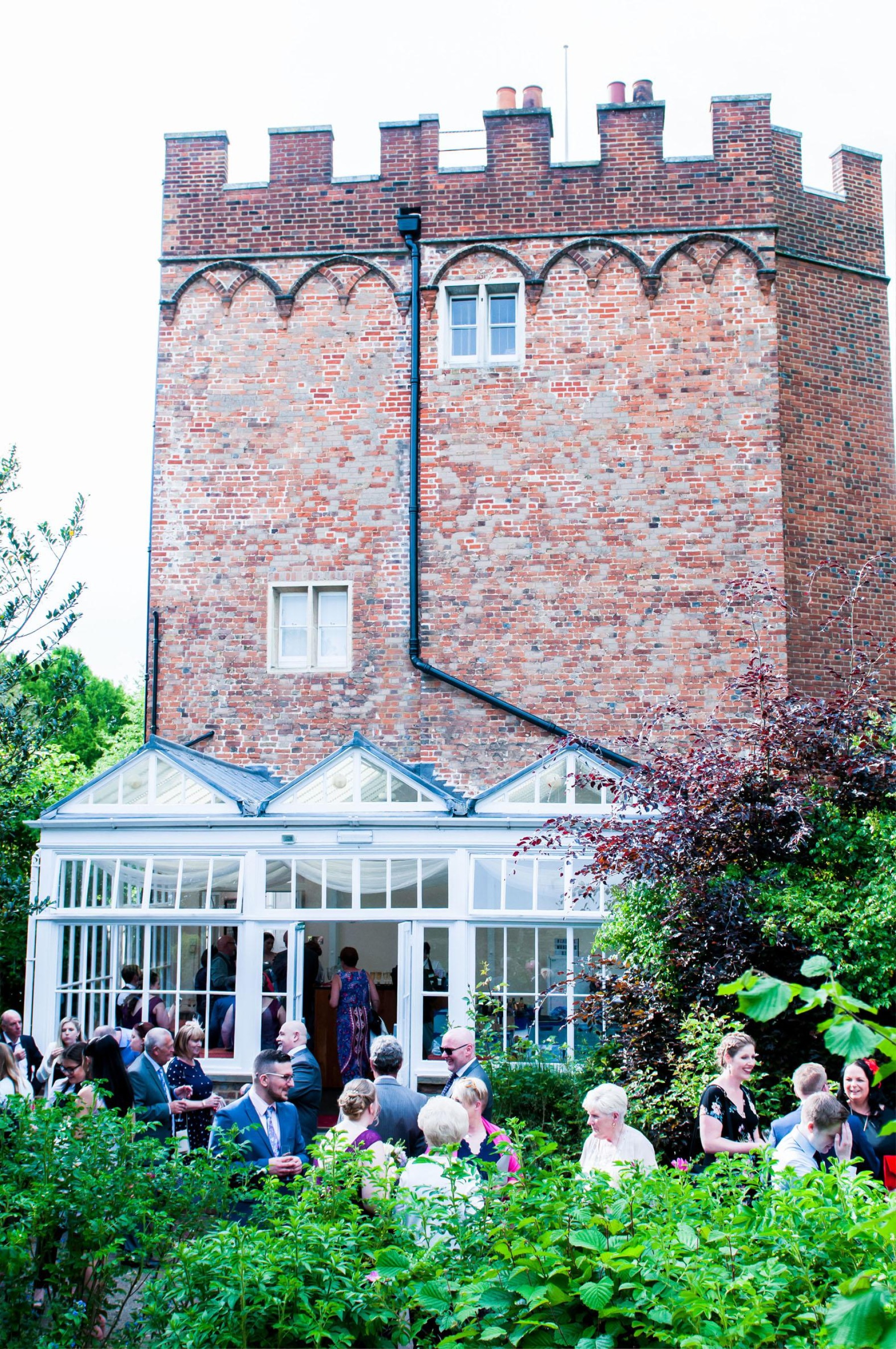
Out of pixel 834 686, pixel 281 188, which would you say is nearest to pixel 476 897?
pixel 834 686

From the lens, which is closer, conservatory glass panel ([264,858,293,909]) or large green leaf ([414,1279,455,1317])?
large green leaf ([414,1279,455,1317])

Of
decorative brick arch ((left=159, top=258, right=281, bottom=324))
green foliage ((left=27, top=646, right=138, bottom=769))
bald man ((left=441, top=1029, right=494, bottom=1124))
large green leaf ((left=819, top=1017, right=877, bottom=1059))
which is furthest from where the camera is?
green foliage ((left=27, top=646, right=138, bottom=769))

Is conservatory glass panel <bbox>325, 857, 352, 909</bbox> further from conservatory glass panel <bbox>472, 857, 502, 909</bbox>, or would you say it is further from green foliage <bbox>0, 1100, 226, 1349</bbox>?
green foliage <bbox>0, 1100, 226, 1349</bbox>

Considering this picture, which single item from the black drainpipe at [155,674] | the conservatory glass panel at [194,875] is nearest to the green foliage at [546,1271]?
the conservatory glass panel at [194,875]

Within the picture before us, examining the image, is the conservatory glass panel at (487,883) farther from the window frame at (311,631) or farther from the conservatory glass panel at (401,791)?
the window frame at (311,631)

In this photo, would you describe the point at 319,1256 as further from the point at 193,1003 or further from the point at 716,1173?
the point at 193,1003

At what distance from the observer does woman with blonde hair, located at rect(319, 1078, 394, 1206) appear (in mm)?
5117

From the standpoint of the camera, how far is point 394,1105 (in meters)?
6.65

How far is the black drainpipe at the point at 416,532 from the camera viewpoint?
1387cm

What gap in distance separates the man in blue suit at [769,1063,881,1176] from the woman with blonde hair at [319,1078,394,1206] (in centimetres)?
201

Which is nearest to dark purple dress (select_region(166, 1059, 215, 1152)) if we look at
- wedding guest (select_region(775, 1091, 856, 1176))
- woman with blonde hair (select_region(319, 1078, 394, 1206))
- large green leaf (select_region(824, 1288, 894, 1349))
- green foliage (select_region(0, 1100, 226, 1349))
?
woman with blonde hair (select_region(319, 1078, 394, 1206))

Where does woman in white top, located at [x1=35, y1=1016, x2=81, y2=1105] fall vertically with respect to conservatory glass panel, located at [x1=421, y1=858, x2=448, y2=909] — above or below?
below

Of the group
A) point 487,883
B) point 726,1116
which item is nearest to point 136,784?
point 487,883

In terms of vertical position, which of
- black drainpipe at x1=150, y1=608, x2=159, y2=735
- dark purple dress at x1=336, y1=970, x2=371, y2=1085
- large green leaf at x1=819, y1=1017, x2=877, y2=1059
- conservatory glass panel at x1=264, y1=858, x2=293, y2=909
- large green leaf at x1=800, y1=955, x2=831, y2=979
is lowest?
dark purple dress at x1=336, y1=970, x2=371, y2=1085
